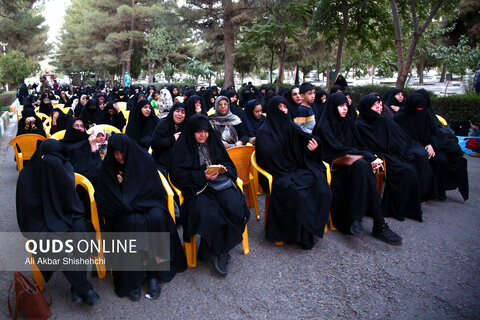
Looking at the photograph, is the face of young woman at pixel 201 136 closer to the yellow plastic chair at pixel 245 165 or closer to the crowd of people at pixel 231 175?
the crowd of people at pixel 231 175

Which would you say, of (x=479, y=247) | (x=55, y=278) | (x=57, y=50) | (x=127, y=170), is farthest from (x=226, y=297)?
(x=57, y=50)

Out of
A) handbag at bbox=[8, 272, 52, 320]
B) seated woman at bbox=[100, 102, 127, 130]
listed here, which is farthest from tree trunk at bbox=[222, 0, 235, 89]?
handbag at bbox=[8, 272, 52, 320]

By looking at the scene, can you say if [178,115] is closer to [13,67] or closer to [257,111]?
[257,111]

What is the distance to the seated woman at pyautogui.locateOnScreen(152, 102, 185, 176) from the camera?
14.4 ft

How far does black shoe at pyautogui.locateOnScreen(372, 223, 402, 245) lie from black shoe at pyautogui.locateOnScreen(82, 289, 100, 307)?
2638 millimetres

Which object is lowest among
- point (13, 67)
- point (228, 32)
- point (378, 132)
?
point (378, 132)

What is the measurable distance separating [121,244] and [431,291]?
2431 mm

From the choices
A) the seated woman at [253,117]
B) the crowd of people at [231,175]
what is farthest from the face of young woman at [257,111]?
the crowd of people at [231,175]

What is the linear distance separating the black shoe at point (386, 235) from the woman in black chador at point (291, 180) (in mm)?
612

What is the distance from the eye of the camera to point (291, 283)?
9.61 feet

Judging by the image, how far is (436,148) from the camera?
4.78m

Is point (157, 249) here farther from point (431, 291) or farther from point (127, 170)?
point (431, 291)

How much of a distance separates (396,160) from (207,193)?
2.30 m

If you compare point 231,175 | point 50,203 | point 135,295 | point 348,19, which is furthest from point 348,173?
point 348,19
